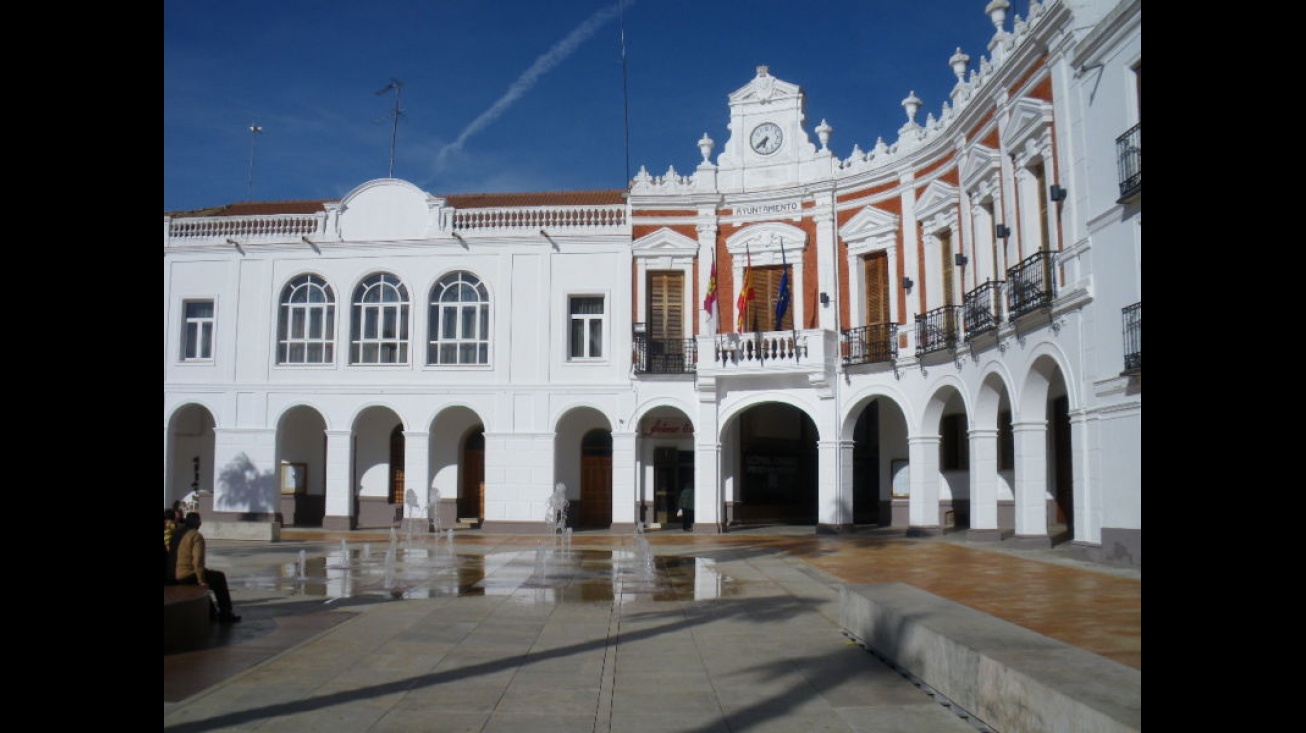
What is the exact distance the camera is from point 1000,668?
19.3 feet

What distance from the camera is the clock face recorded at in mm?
27853

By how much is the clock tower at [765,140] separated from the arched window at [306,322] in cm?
1112

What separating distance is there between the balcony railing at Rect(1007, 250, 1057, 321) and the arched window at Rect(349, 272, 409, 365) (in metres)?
16.0

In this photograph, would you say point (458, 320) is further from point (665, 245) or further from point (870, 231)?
point (870, 231)

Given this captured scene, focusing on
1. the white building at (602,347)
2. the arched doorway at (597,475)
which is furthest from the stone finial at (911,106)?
the arched doorway at (597,475)

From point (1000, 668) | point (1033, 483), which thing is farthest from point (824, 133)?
point (1000, 668)

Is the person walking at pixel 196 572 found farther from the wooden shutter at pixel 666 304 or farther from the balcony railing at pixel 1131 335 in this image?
the wooden shutter at pixel 666 304

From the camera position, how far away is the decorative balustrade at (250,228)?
28.8 meters

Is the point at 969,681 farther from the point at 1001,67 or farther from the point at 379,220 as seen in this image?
the point at 379,220

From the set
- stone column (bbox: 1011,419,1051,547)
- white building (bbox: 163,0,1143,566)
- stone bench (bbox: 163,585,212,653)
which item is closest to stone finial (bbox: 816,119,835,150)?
white building (bbox: 163,0,1143,566)

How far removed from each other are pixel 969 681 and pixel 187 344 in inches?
1070

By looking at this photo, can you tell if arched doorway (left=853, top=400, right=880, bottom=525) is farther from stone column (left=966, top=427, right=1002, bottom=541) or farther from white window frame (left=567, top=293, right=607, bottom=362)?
stone column (left=966, top=427, right=1002, bottom=541)

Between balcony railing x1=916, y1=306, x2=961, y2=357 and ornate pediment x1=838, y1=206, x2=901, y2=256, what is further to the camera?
ornate pediment x1=838, y1=206, x2=901, y2=256
